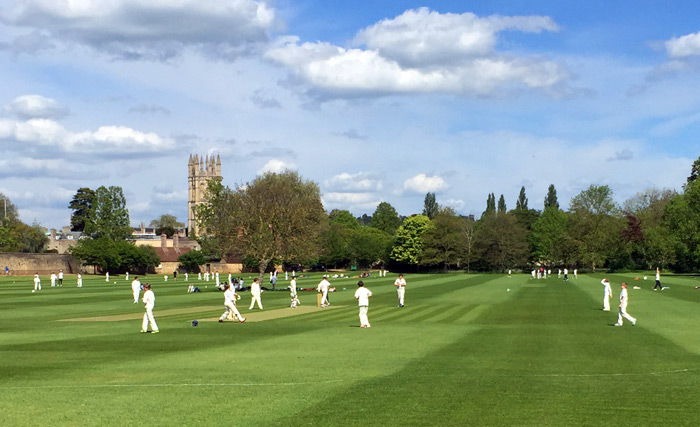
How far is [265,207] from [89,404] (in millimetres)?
60206

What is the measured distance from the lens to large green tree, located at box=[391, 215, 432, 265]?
16438 centimetres

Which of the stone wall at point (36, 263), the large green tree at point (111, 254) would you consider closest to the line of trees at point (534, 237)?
the large green tree at point (111, 254)

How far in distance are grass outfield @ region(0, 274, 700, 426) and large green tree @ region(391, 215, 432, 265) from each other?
124m

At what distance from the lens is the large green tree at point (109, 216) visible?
14975cm

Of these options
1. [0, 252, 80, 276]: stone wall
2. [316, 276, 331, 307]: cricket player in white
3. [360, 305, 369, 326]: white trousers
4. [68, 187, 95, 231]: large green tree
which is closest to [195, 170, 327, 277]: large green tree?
[316, 276, 331, 307]: cricket player in white

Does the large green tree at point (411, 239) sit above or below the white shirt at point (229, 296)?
above

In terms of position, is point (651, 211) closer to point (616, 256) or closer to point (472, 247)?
point (616, 256)

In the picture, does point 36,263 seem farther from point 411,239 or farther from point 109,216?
point 411,239

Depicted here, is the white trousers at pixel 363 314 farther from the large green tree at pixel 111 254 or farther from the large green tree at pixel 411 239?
the large green tree at pixel 411 239

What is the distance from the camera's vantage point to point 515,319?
39.3m

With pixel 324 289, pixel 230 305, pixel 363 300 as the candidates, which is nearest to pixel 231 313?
pixel 230 305

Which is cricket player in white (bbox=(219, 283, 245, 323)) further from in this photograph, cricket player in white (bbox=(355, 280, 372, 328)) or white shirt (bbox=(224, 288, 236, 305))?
cricket player in white (bbox=(355, 280, 372, 328))

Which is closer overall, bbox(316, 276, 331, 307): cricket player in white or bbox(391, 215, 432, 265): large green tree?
bbox(316, 276, 331, 307): cricket player in white

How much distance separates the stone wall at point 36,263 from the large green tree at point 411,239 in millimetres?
68776
